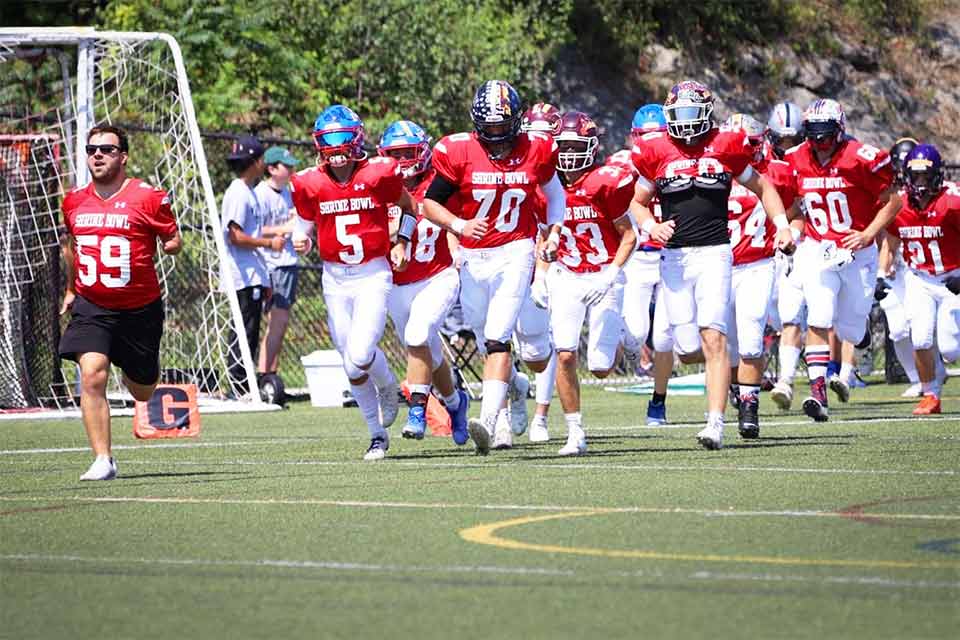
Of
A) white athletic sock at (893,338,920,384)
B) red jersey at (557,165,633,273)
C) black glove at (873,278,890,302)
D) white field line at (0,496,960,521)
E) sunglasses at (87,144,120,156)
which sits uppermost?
sunglasses at (87,144,120,156)

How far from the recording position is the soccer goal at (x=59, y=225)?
16344 mm

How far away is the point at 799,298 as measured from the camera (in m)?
14.4

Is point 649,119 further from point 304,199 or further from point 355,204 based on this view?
point 304,199

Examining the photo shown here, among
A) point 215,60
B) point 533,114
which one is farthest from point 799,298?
point 215,60

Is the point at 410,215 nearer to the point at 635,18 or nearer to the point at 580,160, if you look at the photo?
the point at 580,160

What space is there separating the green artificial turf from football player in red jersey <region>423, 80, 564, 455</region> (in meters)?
0.78

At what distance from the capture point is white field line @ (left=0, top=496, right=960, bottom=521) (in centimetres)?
746

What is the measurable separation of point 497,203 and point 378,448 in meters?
1.63

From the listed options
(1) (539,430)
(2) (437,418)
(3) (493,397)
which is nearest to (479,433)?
(3) (493,397)

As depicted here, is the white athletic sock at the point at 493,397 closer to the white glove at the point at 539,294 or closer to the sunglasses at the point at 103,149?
the white glove at the point at 539,294

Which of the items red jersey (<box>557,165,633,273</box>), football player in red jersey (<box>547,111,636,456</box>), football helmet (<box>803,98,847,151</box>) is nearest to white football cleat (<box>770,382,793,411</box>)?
football player in red jersey (<box>547,111,636,456</box>)

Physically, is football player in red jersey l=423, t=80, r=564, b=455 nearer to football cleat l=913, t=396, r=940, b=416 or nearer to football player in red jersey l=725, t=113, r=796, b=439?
football player in red jersey l=725, t=113, r=796, b=439

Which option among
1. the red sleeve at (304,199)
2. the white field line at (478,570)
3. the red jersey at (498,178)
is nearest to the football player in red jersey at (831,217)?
the red jersey at (498,178)

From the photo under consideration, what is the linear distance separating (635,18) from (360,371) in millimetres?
19602
